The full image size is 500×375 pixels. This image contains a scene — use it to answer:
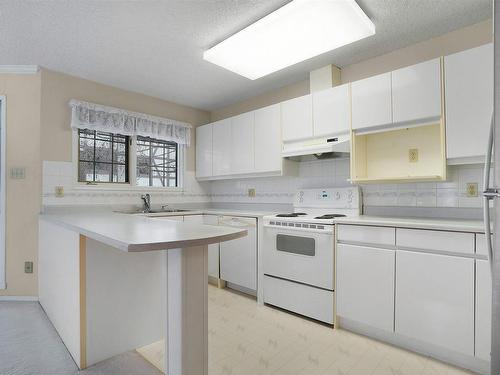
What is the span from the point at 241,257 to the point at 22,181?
235 cm

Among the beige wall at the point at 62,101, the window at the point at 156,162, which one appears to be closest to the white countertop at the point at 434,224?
the window at the point at 156,162

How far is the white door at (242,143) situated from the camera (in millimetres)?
3418

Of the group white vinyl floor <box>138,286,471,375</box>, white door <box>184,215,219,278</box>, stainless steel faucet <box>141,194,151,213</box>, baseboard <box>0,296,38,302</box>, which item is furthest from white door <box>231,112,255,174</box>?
baseboard <box>0,296,38,302</box>

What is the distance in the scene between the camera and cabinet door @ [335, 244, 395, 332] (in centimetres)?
207

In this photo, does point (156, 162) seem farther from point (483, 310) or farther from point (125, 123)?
point (483, 310)

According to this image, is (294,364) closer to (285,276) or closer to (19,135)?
(285,276)

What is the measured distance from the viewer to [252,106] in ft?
12.7

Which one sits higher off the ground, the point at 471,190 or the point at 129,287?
the point at 471,190

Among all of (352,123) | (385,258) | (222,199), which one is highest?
(352,123)

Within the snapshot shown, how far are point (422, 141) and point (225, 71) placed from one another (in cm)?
201

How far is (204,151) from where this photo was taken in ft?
13.4

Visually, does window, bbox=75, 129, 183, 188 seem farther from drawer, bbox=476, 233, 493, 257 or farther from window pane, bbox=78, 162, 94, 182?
drawer, bbox=476, 233, 493, 257

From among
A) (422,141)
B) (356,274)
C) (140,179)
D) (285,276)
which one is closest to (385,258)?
(356,274)

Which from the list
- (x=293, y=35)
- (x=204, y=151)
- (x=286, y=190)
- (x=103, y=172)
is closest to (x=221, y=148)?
(x=204, y=151)
